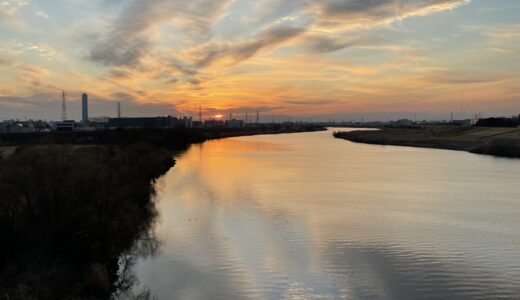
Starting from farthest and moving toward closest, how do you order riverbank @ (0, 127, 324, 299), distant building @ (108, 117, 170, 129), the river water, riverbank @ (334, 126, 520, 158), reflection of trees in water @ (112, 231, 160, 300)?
distant building @ (108, 117, 170, 129) < riverbank @ (334, 126, 520, 158) < the river water < reflection of trees in water @ (112, 231, 160, 300) < riverbank @ (0, 127, 324, 299)

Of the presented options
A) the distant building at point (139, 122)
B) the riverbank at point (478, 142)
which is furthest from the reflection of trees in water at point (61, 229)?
the distant building at point (139, 122)

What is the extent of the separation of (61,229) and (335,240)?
394 inches

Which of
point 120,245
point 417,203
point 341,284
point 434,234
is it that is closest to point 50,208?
point 120,245

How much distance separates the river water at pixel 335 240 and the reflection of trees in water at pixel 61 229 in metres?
1.24

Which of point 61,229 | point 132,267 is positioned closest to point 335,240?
point 132,267

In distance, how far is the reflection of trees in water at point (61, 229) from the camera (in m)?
11.8

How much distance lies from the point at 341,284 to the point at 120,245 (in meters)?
7.70

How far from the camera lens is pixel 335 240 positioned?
18.4m

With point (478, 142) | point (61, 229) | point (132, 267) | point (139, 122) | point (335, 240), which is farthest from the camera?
point (139, 122)

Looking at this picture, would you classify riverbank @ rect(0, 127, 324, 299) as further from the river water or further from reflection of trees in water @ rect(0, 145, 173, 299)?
the river water

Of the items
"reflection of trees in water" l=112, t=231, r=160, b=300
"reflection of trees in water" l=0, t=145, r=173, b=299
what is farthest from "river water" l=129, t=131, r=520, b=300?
"reflection of trees in water" l=0, t=145, r=173, b=299

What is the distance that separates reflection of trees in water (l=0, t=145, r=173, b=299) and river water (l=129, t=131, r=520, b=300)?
48.7 inches

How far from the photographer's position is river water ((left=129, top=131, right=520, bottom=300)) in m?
13.5

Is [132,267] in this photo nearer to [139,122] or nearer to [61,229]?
[61,229]
